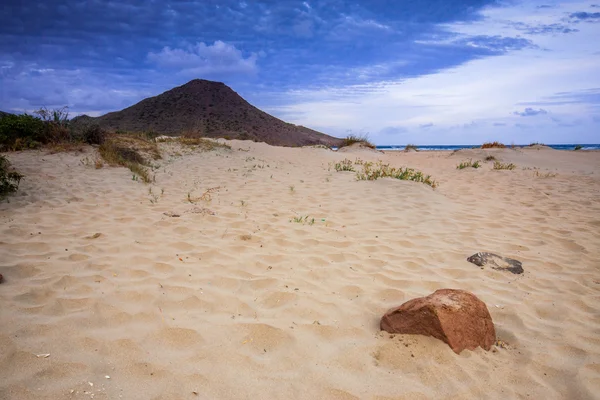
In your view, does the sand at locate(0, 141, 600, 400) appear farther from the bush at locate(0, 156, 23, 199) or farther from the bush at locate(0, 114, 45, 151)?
the bush at locate(0, 114, 45, 151)

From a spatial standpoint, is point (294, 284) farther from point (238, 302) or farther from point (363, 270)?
point (363, 270)

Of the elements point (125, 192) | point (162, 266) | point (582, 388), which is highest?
point (125, 192)

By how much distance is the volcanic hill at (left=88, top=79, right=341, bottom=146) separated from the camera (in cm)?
2706

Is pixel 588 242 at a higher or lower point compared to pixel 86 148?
lower

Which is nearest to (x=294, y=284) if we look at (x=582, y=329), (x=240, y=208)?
(x=582, y=329)

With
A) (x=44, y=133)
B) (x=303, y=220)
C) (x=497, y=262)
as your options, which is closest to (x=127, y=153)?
(x=44, y=133)

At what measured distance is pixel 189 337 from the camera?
2.31 meters

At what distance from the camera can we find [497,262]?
3734mm

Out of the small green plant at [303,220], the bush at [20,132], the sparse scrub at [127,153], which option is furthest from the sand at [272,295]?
the bush at [20,132]

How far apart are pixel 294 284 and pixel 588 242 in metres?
4.07

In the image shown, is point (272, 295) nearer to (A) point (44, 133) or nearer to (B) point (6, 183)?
(B) point (6, 183)

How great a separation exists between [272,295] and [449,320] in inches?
53.7

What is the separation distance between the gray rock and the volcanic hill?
75.2ft

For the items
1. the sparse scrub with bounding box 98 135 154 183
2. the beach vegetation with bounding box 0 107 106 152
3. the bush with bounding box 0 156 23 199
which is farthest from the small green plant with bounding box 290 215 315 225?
the beach vegetation with bounding box 0 107 106 152
